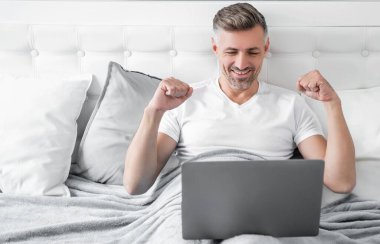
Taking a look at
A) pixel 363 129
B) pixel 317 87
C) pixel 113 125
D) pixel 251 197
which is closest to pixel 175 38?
pixel 113 125

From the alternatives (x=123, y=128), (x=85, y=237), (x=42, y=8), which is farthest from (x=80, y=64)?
(x=85, y=237)

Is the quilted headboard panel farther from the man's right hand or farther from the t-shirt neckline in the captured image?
the man's right hand

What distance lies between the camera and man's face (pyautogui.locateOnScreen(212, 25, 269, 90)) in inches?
56.7

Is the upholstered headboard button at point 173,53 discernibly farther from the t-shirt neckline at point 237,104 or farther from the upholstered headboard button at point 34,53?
the upholstered headboard button at point 34,53

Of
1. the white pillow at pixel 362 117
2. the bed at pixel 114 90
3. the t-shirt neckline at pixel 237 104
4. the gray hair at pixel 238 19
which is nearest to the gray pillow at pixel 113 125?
the bed at pixel 114 90

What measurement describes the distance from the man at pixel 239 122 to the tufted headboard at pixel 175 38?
21 cm

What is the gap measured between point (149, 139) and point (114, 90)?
360 mm

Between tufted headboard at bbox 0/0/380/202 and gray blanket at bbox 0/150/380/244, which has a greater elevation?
tufted headboard at bbox 0/0/380/202

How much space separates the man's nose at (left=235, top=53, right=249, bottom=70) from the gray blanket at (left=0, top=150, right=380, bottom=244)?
0.26m

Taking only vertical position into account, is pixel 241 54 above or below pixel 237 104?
above

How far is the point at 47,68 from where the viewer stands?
1820 millimetres

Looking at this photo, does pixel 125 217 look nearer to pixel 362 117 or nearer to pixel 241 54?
pixel 241 54

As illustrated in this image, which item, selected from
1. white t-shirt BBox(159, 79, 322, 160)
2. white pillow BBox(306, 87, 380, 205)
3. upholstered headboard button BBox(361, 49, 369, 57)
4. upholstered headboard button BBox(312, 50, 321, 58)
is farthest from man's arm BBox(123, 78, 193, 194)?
upholstered headboard button BBox(361, 49, 369, 57)

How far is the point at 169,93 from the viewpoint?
1300 millimetres
